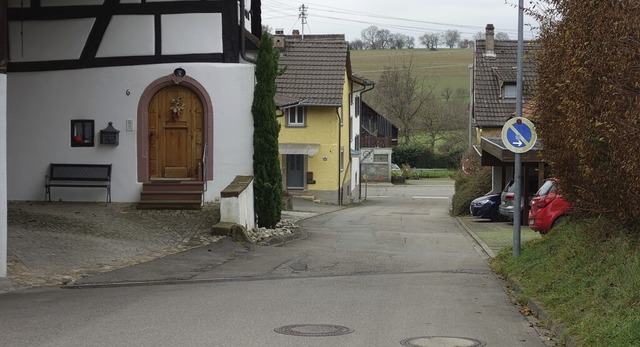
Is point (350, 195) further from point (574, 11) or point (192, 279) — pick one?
point (574, 11)

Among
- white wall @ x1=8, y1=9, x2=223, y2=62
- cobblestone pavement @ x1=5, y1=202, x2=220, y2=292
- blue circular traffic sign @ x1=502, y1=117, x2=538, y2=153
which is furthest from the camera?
white wall @ x1=8, y1=9, x2=223, y2=62

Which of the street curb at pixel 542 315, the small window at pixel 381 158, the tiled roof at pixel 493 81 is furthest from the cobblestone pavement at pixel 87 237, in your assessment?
the small window at pixel 381 158

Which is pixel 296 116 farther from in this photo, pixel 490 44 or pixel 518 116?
pixel 518 116

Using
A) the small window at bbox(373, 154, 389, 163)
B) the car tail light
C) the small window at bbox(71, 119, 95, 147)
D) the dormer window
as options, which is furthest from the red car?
the small window at bbox(373, 154, 389, 163)

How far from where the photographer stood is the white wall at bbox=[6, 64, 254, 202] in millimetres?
22516

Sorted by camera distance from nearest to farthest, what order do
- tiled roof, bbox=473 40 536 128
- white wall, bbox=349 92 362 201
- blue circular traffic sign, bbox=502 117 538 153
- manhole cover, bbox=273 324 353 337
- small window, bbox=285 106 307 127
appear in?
1. manhole cover, bbox=273 324 353 337
2. blue circular traffic sign, bbox=502 117 538 153
3. small window, bbox=285 106 307 127
4. tiled roof, bbox=473 40 536 128
5. white wall, bbox=349 92 362 201

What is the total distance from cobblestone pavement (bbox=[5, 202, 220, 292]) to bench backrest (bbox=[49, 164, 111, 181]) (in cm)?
65

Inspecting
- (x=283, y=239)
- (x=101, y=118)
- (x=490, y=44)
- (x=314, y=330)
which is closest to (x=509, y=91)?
(x=490, y=44)

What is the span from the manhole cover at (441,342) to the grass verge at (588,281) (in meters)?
0.98

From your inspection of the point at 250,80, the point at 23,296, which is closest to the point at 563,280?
the point at 23,296

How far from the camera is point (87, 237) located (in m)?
17.9

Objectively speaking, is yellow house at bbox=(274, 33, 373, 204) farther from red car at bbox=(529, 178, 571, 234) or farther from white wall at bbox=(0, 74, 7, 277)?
white wall at bbox=(0, 74, 7, 277)

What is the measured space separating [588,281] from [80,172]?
597 inches

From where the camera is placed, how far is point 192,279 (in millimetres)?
14633
